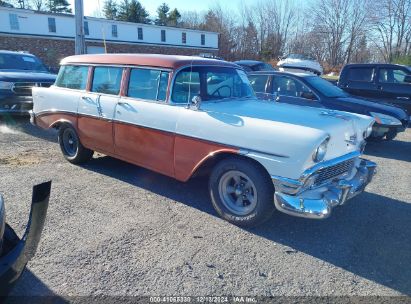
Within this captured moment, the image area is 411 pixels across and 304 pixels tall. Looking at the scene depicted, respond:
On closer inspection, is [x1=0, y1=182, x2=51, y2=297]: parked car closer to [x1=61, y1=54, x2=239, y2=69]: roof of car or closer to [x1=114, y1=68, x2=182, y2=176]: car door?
[x1=114, y1=68, x2=182, y2=176]: car door

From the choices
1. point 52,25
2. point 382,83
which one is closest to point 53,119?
point 382,83

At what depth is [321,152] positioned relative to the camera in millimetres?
3330

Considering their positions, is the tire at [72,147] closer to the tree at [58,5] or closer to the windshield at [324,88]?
the windshield at [324,88]

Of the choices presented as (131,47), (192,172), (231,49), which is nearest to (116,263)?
(192,172)

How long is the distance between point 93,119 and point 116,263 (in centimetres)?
261

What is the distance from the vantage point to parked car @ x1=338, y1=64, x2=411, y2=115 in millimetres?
9348

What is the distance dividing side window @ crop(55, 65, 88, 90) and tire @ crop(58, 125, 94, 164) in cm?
68

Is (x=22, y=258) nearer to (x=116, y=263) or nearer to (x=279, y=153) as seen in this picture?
(x=116, y=263)

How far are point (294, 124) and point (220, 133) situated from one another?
78 cm

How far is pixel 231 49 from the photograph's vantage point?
50.5 metres

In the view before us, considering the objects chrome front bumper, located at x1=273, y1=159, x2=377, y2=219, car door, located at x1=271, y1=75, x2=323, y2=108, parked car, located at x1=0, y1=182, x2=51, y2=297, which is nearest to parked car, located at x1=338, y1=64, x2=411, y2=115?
car door, located at x1=271, y1=75, x2=323, y2=108

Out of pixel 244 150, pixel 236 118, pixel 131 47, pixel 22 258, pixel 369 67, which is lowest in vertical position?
pixel 22 258

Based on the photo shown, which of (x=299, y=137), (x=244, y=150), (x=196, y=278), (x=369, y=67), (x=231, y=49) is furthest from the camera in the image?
(x=231, y=49)

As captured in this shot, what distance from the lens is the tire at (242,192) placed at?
354 cm
